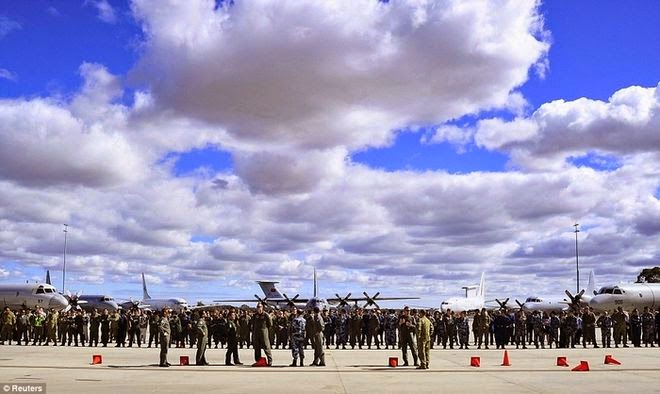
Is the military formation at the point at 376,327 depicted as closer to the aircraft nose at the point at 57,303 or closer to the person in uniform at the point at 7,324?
the person in uniform at the point at 7,324

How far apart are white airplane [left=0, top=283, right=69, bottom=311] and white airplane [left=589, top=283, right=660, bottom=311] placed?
3478 centimetres

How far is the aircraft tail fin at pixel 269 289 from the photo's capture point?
8162cm

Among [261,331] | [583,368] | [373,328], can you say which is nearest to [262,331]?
[261,331]

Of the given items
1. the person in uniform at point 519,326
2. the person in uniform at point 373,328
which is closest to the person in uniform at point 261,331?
the person in uniform at point 373,328

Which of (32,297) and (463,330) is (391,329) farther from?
(32,297)

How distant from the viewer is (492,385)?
14.6 m

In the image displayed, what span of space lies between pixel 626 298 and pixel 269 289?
46.2 m

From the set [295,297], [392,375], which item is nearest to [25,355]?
[392,375]

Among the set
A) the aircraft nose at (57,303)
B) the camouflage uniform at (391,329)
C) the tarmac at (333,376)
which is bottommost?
the tarmac at (333,376)

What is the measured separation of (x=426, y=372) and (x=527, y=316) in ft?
49.4

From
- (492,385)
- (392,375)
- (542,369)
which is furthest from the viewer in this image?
(542,369)

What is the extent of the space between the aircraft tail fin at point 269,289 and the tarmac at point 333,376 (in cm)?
5847

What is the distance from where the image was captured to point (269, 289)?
83438 millimetres

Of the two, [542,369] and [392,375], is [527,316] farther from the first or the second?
[392,375]
